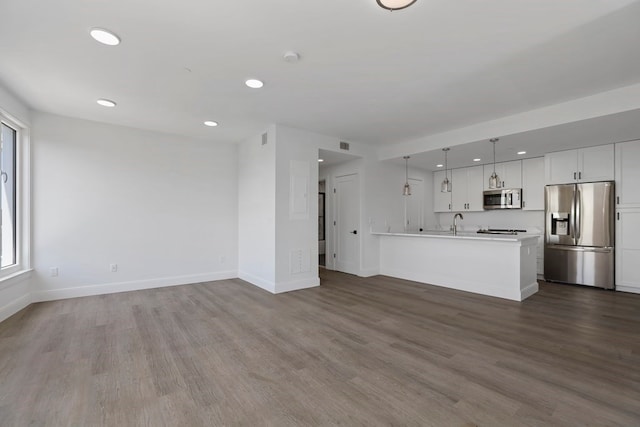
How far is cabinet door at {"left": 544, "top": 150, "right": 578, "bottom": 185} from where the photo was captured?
5.12 m

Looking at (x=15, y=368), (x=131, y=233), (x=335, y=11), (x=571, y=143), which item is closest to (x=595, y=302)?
(x=571, y=143)

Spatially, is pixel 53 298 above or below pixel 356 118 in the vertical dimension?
below

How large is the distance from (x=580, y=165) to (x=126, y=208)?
7.89 m

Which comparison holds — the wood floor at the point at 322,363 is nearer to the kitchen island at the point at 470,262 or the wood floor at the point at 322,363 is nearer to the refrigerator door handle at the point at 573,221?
the kitchen island at the point at 470,262

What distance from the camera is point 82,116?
432 centimetres

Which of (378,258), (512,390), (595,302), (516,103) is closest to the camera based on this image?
(512,390)

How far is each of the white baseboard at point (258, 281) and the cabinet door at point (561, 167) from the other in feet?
17.9

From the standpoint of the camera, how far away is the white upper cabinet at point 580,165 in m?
4.79

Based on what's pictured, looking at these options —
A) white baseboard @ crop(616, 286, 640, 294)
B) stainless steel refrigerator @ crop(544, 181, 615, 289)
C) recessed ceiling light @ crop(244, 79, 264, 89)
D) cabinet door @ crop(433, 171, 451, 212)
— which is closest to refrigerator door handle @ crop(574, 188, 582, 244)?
stainless steel refrigerator @ crop(544, 181, 615, 289)

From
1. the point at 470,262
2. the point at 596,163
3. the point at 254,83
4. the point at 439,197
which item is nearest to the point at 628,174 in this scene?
the point at 596,163

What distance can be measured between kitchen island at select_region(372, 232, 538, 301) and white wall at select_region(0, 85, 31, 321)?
222 inches

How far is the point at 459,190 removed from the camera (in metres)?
7.09

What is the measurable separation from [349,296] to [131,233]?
3784 mm

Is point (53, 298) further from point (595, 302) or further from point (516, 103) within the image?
point (595, 302)
